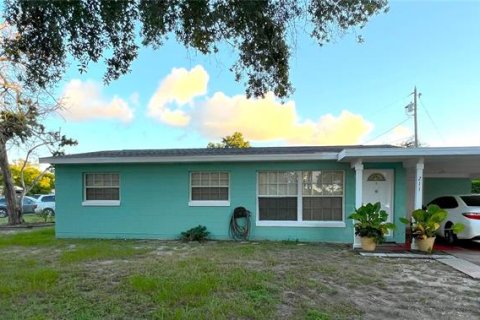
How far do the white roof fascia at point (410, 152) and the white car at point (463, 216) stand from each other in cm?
238

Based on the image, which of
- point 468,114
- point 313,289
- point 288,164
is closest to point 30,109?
point 288,164

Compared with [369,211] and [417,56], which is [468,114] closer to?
[417,56]

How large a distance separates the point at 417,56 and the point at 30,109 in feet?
54.6

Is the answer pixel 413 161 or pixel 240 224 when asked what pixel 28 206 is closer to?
pixel 240 224

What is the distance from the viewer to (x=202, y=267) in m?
7.56

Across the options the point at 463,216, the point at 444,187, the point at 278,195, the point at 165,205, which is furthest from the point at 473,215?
the point at 165,205

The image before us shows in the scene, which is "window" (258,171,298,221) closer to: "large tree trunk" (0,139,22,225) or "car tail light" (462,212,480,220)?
"car tail light" (462,212,480,220)

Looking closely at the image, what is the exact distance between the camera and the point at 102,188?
13195 millimetres

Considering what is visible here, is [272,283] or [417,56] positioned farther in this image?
[417,56]

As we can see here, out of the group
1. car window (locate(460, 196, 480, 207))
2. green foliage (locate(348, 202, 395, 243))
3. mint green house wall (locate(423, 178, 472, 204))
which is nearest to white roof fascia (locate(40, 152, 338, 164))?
green foliage (locate(348, 202, 395, 243))

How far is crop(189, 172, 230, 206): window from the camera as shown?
12.5 m

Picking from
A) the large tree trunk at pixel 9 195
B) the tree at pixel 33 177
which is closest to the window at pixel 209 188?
the large tree trunk at pixel 9 195

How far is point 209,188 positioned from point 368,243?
499cm

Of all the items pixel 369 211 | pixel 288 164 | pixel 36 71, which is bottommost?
pixel 369 211
